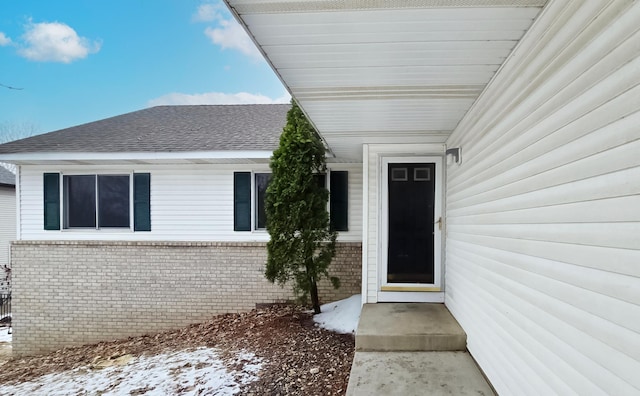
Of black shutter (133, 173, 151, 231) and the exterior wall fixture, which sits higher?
the exterior wall fixture

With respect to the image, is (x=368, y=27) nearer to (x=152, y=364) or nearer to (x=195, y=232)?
(x=152, y=364)

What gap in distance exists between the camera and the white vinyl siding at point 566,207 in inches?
50.7

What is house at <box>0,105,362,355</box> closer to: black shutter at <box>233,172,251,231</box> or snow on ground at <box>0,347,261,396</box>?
black shutter at <box>233,172,251,231</box>

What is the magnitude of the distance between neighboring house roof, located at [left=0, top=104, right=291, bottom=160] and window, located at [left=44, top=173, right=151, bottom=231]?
65 centimetres

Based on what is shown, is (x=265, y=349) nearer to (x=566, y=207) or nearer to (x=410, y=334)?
(x=410, y=334)

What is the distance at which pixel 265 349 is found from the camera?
4.69 meters

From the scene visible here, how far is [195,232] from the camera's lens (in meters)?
7.03

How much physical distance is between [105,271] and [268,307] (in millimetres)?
3408

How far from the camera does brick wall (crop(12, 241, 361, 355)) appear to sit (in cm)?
689

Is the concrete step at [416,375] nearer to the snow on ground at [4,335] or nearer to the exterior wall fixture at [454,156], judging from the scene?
the exterior wall fixture at [454,156]

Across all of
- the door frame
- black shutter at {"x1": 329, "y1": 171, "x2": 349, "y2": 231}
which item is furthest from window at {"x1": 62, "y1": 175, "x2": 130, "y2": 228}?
the door frame

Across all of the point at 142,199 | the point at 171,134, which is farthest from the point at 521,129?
the point at 171,134

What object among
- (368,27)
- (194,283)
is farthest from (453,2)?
(194,283)

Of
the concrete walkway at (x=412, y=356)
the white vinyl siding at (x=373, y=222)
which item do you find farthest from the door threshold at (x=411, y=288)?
the concrete walkway at (x=412, y=356)
